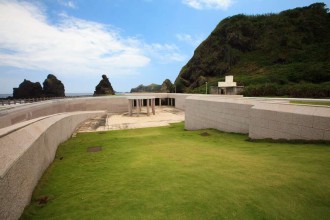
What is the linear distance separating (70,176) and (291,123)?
9112 mm

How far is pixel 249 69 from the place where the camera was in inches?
2653

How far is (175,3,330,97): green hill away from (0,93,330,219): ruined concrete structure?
128 ft

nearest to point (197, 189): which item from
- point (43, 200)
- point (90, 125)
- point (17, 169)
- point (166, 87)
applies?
point (43, 200)

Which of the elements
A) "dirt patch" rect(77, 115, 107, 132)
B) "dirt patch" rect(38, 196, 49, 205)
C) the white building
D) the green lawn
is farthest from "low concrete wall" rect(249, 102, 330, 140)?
the white building

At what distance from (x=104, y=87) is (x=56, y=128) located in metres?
50.9

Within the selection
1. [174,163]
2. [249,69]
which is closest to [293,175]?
[174,163]

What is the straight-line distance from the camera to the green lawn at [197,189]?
153 inches

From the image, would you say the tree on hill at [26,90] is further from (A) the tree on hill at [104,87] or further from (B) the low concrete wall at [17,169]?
(B) the low concrete wall at [17,169]

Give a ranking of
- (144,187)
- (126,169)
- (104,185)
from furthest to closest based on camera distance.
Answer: (126,169)
(104,185)
(144,187)

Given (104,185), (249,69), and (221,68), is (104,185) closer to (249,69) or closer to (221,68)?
(249,69)

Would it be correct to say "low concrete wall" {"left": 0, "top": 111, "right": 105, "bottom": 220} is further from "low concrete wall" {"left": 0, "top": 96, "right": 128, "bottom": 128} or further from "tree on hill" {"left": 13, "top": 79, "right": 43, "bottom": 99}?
"tree on hill" {"left": 13, "top": 79, "right": 43, "bottom": 99}

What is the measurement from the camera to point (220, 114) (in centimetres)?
1494

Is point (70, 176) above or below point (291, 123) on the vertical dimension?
below

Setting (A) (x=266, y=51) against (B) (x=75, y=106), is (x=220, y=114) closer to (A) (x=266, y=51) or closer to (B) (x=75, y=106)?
(B) (x=75, y=106)
